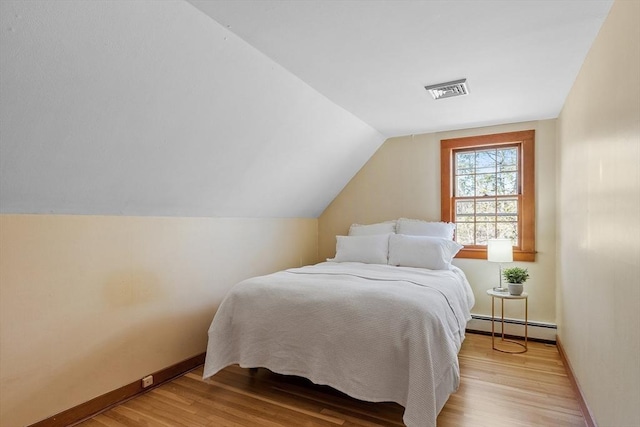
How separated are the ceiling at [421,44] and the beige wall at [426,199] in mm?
693

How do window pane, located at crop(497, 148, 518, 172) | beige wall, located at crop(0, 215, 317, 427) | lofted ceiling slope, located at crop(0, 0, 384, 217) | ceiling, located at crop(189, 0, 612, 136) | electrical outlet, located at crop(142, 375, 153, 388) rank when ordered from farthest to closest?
window pane, located at crop(497, 148, 518, 172)
electrical outlet, located at crop(142, 375, 153, 388)
beige wall, located at crop(0, 215, 317, 427)
ceiling, located at crop(189, 0, 612, 136)
lofted ceiling slope, located at crop(0, 0, 384, 217)

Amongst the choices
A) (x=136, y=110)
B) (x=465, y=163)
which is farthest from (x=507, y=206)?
(x=136, y=110)

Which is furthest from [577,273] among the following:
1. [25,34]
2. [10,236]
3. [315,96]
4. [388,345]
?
[10,236]

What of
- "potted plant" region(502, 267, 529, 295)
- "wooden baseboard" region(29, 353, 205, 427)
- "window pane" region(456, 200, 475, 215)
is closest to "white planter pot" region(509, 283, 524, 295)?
"potted plant" region(502, 267, 529, 295)

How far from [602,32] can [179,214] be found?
297 centimetres

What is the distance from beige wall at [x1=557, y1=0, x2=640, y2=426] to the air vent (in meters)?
0.75

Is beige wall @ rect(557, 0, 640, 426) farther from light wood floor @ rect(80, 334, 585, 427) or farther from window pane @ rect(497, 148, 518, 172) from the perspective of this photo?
window pane @ rect(497, 148, 518, 172)

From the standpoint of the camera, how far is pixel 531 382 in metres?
2.57

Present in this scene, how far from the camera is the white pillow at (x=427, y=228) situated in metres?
3.75

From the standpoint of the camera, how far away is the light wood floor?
2.09 m

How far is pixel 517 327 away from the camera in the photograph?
3.53 meters

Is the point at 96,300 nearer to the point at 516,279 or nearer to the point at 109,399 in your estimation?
the point at 109,399

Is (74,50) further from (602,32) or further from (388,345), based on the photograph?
(602,32)

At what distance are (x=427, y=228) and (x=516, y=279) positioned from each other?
3.21 feet
